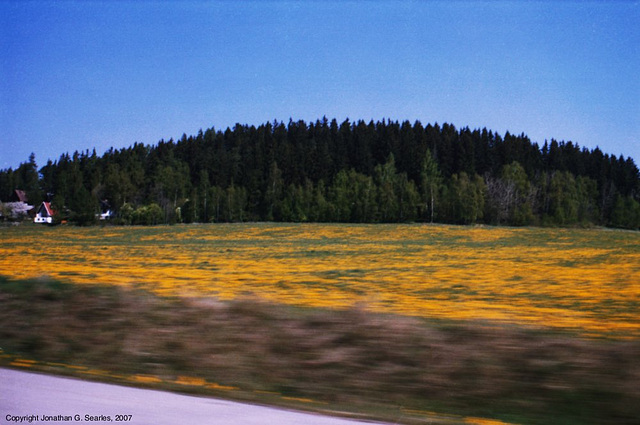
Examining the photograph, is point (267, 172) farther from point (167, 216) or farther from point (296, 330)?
point (296, 330)

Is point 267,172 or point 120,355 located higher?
point 267,172

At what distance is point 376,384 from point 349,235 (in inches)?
1794

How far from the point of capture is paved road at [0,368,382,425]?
413 cm

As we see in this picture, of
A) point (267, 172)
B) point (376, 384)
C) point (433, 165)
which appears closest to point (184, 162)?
point (267, 172)

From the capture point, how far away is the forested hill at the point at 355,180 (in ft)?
289

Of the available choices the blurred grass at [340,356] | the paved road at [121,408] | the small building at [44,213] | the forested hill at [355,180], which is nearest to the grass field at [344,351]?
the blurred grass at [340,356]

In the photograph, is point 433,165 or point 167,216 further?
point 433,165

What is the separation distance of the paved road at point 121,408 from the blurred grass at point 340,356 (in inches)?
30.4

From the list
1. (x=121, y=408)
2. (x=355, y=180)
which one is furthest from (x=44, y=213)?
(x=121, y=408)

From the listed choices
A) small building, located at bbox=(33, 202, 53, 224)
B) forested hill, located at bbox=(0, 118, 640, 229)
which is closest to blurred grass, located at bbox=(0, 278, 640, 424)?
forested hill, located at bbox=(0, 118, 640, 229)

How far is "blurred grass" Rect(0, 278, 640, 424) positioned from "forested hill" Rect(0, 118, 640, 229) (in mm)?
62379

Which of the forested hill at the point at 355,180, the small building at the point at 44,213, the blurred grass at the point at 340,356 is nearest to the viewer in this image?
the blurred grass at the point at 340,356

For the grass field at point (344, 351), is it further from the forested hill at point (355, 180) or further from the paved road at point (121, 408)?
the forested hill at point (355, 180)

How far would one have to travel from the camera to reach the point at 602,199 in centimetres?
10338
